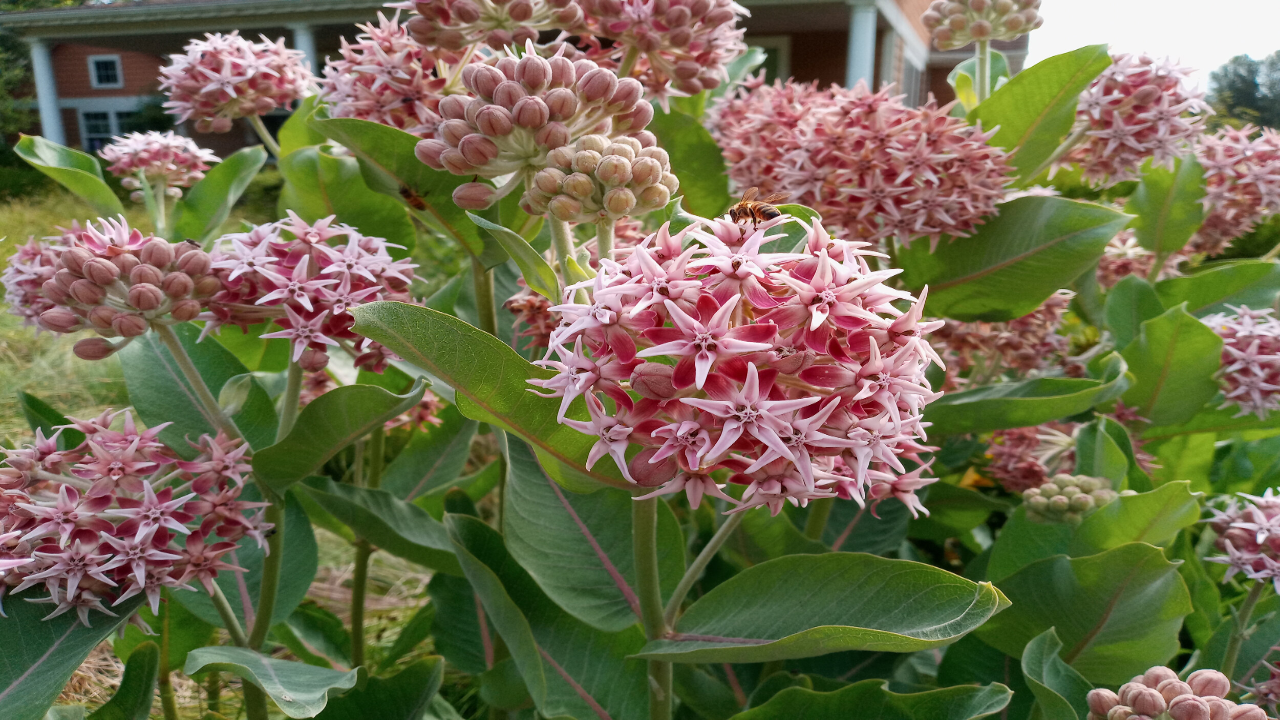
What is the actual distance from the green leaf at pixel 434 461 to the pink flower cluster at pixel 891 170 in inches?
27.7

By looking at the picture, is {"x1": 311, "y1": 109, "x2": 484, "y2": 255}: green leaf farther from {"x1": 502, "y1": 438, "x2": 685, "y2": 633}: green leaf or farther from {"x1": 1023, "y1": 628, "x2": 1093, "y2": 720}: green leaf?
{"x1": 1023, "y1": 628, "x2": 1093, "y2": 720}: green leaf

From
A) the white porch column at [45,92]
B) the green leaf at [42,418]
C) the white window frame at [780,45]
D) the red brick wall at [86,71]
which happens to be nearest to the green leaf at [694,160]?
the green leaf at [42,418]

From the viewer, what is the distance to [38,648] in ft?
2.77

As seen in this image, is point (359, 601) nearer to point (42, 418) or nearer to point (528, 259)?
point (42, 418)

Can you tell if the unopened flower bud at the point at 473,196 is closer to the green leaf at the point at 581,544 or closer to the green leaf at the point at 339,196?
the green leaf at the point at 581,544

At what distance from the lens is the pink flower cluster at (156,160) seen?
5.23 feet

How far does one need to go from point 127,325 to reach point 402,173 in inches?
13.5

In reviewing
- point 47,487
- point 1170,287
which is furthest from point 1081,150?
point 47,487

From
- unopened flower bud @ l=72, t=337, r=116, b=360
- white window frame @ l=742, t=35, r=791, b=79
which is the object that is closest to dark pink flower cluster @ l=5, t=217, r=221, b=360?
unopened flower bud @ l=72, t=337, r=116, b=360

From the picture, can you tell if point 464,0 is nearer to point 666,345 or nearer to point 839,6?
point 666,345

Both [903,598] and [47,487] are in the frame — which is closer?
[903,598]

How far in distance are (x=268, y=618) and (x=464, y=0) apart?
0.78 metres

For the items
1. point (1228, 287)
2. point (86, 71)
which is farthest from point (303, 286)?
point (86, 71)

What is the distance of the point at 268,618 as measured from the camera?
104 cm
